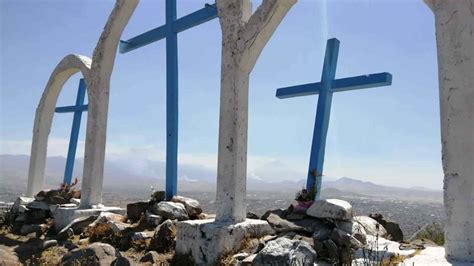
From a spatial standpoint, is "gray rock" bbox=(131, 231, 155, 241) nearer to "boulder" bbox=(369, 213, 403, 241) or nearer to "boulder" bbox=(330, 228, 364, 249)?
"boulder" bbox=(330, 228, 364, 249)

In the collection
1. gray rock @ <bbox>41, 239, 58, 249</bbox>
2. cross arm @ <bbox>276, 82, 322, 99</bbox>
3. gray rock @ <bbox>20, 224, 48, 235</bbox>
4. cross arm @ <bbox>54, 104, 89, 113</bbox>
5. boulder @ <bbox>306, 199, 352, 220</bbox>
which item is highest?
cross arm @ <bbox>276, 82, 322, 99</bbox>

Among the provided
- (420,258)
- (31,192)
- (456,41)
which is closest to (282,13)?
(456,41)

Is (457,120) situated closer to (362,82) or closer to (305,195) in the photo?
(305,195)

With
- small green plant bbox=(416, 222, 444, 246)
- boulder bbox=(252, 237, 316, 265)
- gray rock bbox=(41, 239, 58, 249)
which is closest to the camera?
boulder bbox=(252, 237, 316, 265)

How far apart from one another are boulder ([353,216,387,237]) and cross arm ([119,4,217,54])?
16.2 ft

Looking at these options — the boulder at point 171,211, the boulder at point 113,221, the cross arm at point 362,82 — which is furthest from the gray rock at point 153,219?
the cross arm at point 362,82

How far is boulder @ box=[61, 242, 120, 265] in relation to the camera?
5.16 m

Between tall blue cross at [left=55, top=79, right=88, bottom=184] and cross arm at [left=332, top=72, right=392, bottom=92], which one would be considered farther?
tall blue cross at [left=55, top=79, right=88, bottom=184]

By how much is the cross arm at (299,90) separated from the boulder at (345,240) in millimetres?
4575

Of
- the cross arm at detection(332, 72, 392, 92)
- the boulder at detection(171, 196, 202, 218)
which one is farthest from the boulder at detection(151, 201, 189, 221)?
the cross arm at detection(332, 72, 392, 92)

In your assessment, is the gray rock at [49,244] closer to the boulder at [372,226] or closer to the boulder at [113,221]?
the boulder at [113,221]

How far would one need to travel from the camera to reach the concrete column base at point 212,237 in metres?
5.48

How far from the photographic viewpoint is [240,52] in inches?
247

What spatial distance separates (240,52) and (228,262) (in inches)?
117
